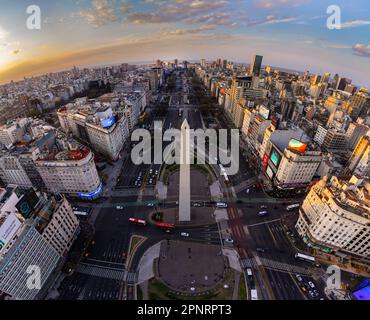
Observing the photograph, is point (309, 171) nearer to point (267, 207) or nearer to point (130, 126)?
point (267, 207)

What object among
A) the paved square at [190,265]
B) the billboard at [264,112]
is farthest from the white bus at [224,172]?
the billboard at [264,112]

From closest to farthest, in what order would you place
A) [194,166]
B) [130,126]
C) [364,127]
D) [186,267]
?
[186,267], [194,166], [364,127], [130,126]

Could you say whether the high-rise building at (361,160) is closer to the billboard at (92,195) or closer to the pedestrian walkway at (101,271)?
the pedestrian walkway at (101,271)

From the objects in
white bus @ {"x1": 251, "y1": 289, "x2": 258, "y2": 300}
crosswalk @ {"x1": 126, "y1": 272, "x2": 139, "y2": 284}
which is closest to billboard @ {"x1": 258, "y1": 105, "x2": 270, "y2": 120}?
white bus @ {"x1": 251, "y1": 289, "x2": 258, "y2": 300}
